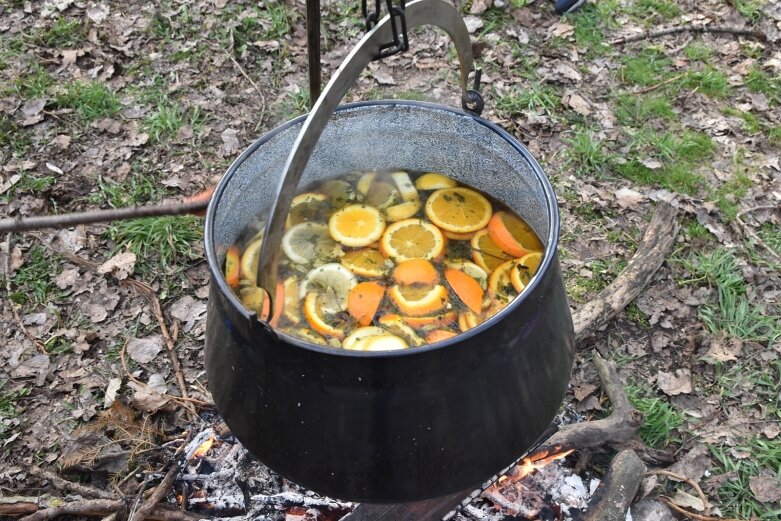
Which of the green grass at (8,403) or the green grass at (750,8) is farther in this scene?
the green grass at (750,8)

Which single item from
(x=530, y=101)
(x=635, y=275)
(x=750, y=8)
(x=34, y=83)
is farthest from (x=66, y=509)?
(x=750, y=8)

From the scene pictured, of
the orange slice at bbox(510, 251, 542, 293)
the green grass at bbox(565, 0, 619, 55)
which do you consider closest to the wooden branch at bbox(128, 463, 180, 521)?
the orange slice at bbox(510, 251, 542, 293)

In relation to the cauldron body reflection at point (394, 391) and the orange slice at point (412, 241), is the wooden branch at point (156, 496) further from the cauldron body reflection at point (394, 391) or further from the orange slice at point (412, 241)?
the orange slice at point (412, 241)

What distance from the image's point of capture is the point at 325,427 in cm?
172

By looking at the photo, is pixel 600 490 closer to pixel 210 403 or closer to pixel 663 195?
pixel 210 403

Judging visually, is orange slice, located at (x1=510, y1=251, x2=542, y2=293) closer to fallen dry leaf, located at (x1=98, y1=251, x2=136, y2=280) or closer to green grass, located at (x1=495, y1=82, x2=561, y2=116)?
fallen dry leaf, located at (x1=98, y1=251, x2=136, y2=280)

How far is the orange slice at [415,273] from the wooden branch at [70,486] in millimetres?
1458

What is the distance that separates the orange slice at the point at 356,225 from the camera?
7.97 ft

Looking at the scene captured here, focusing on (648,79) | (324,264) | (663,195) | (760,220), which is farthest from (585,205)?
(324,264)

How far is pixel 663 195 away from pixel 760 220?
54 cm

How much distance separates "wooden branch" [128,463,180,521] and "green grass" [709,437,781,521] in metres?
2.20

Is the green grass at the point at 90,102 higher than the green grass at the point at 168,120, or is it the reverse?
the green grass at the point at 90,102

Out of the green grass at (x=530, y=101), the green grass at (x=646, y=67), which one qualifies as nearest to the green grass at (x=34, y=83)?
the green grass at (x=530, y=101)

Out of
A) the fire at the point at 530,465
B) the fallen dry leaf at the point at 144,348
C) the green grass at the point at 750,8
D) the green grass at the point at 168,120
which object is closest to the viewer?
the fire at the point at 530,465
